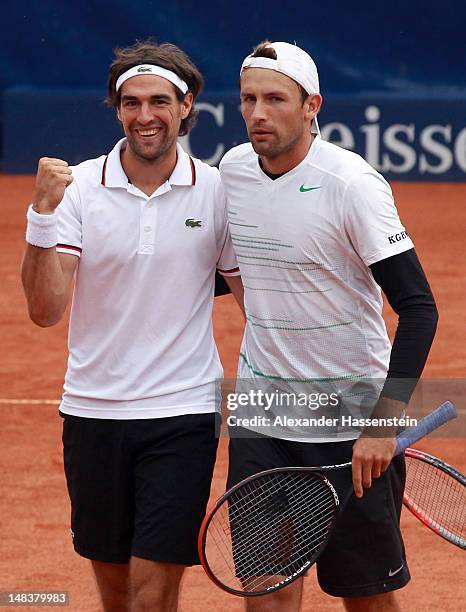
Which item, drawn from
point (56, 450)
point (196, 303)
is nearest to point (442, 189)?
point (56, 450)

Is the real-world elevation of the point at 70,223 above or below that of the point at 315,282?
above

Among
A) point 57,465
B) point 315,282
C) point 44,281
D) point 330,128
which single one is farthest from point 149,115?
point 330,128

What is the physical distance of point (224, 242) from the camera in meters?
4.57

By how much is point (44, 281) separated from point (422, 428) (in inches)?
51.5

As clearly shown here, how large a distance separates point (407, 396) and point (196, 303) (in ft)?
2.83

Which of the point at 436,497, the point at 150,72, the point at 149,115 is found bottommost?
the point at 436,497

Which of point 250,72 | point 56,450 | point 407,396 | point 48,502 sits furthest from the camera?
point 56,450

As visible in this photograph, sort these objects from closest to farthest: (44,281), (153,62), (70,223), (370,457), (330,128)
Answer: (370,457)
(44,281)
(70,223)
(153,62)
(330,128)

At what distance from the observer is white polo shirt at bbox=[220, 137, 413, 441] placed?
4.17 m

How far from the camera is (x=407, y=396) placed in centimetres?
402

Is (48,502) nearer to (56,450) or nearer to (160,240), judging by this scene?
(56,450)

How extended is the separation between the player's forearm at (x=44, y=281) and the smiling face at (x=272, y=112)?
76 cm

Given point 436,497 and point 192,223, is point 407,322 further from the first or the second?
point 436,497

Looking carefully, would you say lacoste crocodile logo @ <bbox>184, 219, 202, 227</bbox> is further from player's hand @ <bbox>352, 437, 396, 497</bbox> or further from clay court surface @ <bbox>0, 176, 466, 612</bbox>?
clay court surface @ <bbox>0, 176, 466, 612</bbox>
